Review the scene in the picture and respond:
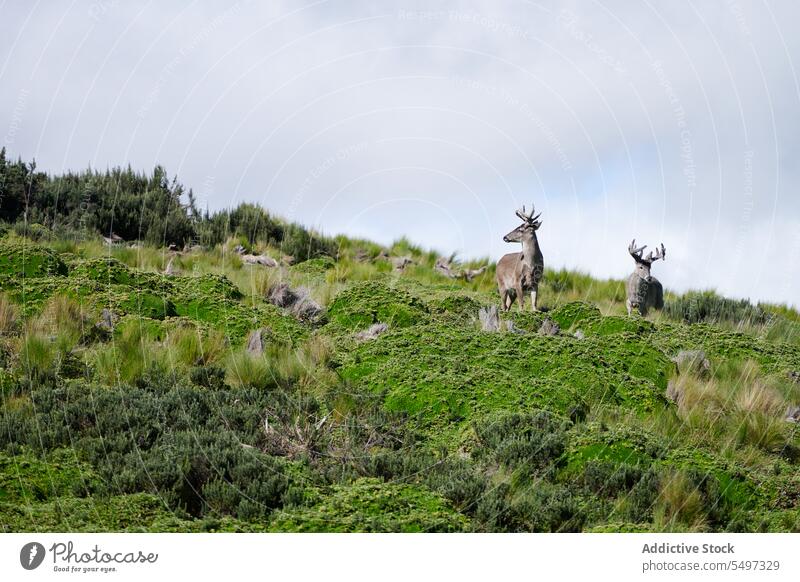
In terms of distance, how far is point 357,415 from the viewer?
7.86 metres

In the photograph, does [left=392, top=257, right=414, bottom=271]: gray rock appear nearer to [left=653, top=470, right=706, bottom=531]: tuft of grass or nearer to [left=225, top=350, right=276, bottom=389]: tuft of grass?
[left=225, top=350, right=276, bottom=389]: tuft of grass

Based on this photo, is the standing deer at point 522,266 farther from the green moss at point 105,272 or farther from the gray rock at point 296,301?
the green moss at point 105,272

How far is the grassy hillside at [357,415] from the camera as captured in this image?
605cm

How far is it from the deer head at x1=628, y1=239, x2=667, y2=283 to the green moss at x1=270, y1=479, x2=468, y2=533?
11684 mm

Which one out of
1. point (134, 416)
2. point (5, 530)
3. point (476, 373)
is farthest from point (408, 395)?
point (5, 530)

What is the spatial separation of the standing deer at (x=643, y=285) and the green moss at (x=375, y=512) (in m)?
11.2

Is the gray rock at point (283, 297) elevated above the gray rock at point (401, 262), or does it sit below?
below

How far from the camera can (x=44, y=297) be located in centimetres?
1013

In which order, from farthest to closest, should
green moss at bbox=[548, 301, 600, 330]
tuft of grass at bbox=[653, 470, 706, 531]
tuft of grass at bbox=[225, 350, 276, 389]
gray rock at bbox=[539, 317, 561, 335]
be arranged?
1. green moss at bbox=[548, 301, 600, 330]
2. gray rock at bbox=[539, 317, 561, 335]
3. tuft of grass at bbox=[225, 350, 276, 389]
4. tuft of grass at bbox=[653, 470, 706, 531]

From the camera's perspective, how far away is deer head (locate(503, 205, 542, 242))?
56.6 feet

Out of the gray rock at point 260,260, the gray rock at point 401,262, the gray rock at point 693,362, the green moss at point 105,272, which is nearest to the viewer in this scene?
the gray rock at point 693,362

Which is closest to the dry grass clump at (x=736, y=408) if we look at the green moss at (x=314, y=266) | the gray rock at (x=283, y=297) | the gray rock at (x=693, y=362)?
the gray rock at (x=693, y=362)

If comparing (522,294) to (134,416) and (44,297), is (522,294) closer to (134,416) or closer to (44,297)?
(44,297)

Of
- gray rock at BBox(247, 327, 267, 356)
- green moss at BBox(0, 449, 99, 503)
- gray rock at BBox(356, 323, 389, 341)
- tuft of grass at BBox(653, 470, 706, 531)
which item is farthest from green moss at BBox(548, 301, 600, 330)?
green moss at BBox(0, 449, 99, 503)
